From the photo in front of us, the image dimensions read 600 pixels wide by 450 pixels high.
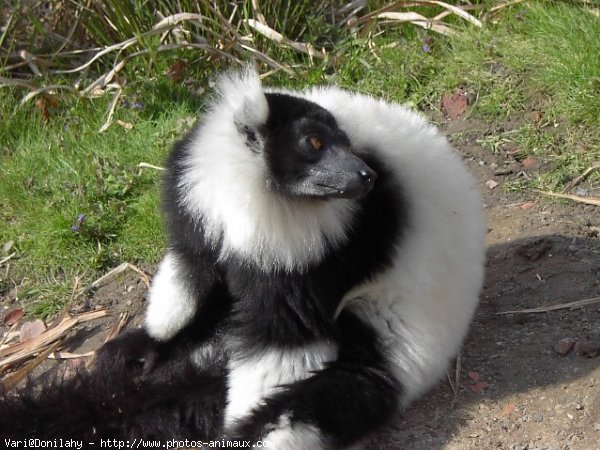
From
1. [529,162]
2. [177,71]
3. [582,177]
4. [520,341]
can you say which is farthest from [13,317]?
[582,177]

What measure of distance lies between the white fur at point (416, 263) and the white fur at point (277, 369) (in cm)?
30

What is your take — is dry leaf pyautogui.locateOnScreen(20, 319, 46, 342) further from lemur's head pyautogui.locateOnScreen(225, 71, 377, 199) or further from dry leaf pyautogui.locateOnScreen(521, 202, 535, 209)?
dry leaf pyautogui.locateOnScreen(521, 202, 535, 209)

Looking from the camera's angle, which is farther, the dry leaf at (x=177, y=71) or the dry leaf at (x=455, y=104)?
the dry leaf at (x=177, y=71)

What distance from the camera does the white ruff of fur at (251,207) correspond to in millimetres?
3902

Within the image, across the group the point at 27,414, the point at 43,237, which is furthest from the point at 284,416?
the point at 43,237

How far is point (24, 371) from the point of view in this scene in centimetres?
523

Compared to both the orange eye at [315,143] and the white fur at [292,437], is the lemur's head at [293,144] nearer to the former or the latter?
the orange eye at [315,143]

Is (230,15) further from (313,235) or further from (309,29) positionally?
(313,235)

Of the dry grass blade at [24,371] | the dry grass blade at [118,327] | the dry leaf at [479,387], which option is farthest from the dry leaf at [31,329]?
the dry leaf at [479,387]

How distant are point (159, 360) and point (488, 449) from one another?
6.03ft

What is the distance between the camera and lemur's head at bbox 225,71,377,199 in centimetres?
391

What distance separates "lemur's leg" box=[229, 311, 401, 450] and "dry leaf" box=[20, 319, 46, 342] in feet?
6.85

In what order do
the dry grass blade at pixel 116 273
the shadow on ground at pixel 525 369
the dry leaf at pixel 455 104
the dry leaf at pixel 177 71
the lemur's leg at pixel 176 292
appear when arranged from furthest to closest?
the dry leaf at pixel 177 71 → the dry leaf at pixel 455 104 → the dry grass blade at pixel 116 273 → the lemur's leg at pixel 176 292 → the shadow on ground at pixel 525 369

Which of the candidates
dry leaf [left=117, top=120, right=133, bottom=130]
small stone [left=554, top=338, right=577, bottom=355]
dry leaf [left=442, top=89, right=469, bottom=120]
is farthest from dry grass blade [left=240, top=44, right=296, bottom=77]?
small stone [left=554, top=338, right=577, bottom=355]
